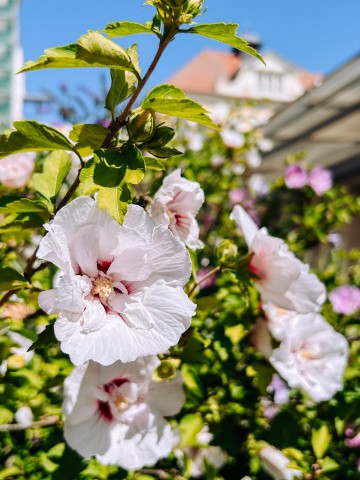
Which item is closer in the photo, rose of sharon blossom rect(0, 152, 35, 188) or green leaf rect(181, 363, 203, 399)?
green leaf rect(181, 363, 203, 399)

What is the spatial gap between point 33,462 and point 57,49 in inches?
25.9

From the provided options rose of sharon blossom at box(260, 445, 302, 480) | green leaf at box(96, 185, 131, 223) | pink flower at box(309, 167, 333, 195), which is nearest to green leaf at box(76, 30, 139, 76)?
green leaf at box(96, 185, 131, 223)

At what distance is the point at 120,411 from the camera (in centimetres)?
74

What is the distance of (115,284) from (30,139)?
17 cm

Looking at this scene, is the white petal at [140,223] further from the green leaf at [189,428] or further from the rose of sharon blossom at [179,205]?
the green leaf at [189,428]

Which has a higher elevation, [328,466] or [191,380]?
[191,380]

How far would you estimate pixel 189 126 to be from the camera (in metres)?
3.04

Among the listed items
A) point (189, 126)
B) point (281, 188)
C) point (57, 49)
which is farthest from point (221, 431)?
point (189, 126)

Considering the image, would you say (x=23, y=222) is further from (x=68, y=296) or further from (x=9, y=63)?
(x=9, y=63)

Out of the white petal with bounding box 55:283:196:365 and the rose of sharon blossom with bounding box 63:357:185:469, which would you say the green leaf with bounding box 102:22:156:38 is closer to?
the white petal with bounding box 55:283:196:365

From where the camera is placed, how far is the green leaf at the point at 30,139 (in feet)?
1.82

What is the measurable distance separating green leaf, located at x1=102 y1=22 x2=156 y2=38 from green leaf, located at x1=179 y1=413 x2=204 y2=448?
0.60 metres

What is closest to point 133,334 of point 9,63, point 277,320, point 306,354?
point 277,320

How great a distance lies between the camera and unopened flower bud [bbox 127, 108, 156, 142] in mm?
555
